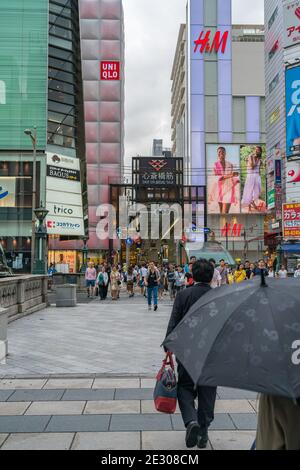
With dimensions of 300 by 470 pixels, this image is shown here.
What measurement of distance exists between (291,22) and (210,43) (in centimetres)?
2812

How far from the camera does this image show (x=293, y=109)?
50.5 metres

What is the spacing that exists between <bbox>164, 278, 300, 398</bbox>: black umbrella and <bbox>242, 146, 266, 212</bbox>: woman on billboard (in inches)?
2953

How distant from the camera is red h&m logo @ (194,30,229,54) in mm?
78562

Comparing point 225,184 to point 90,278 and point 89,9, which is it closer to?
point 89,9

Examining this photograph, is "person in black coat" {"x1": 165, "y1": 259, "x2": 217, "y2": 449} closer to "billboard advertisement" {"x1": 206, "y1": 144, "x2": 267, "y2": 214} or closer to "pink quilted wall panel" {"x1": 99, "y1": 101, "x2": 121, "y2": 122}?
"pink quilted wall panel" {"x1": 99, "y1": 101, "x2": 121, "y2": 122}

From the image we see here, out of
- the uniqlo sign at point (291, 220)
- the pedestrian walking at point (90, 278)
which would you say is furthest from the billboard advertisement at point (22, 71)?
the uniqlo sign at point (291, 220)

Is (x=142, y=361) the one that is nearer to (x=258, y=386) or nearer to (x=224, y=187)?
(x=258, y=386)

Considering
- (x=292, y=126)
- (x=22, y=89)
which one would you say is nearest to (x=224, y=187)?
(x=292, y=126)

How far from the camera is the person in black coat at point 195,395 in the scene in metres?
4.57

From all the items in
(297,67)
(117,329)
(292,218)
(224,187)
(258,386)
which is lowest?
(117,329)

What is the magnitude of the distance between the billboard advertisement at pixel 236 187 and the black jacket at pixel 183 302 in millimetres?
72207

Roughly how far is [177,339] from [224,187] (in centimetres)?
7441

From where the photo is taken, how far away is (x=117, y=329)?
1268 cm

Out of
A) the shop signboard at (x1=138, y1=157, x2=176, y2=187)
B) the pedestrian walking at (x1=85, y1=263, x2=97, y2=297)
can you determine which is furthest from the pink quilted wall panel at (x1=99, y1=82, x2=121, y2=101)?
the pedestrian walking at (x1=85, y1=263, x2=97, y2=297)
